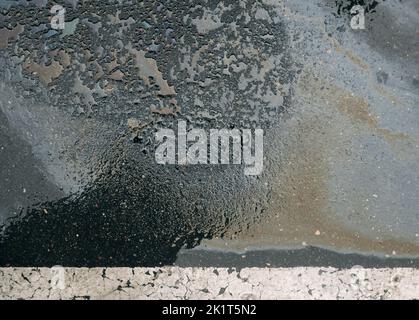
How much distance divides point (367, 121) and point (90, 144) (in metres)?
1.37

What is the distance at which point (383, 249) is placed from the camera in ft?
6.75

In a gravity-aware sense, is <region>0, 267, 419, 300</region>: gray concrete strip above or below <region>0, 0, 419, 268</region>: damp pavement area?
below

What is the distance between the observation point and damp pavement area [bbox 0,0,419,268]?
2.06m

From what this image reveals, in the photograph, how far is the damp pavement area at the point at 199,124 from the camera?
2.06m

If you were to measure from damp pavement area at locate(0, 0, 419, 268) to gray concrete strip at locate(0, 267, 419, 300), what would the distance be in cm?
5

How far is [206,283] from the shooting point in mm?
2080

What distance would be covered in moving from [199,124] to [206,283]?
786 mm

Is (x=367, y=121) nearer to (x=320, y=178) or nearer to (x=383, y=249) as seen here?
(x=320, y=178)

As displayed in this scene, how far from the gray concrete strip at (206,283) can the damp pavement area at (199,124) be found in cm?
5

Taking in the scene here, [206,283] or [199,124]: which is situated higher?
[199,124]

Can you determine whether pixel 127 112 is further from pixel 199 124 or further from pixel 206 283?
pixel 206 283

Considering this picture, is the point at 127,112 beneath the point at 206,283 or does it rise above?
above

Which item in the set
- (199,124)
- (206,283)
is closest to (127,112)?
(199,124)
